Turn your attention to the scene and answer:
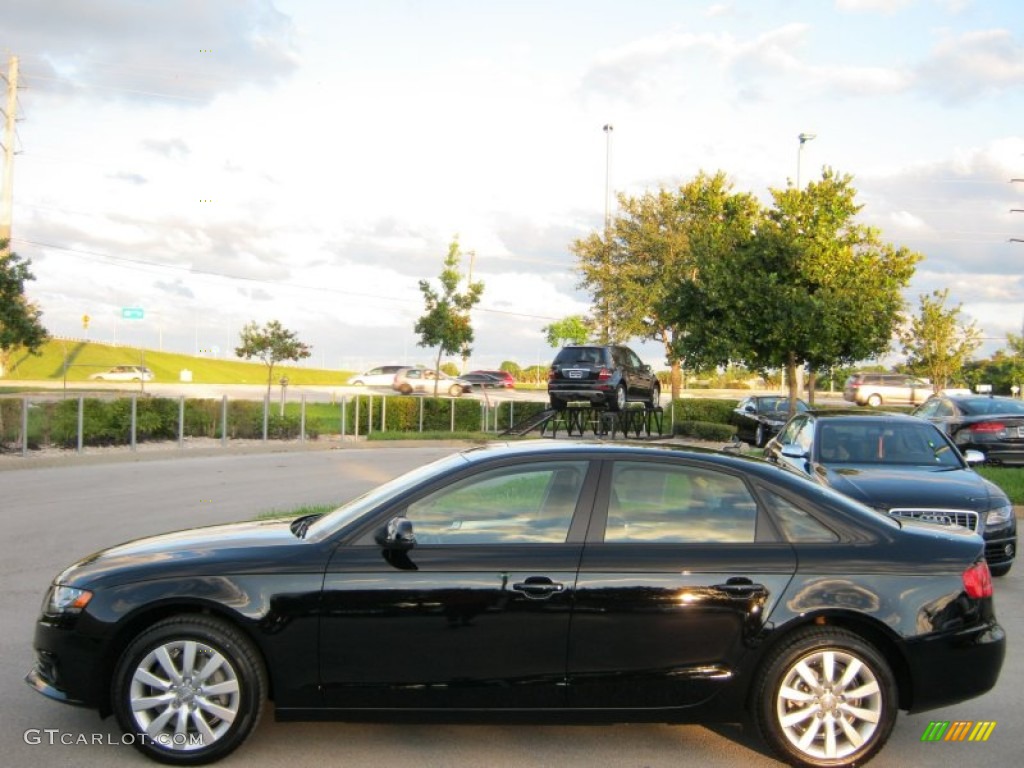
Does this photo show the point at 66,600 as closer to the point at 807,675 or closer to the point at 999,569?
the point at 807,675

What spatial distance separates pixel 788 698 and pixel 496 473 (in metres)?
1.75

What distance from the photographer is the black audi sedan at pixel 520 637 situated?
184 inches

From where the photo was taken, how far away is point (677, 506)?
503 cm

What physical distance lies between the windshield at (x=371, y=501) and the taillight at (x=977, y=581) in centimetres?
254

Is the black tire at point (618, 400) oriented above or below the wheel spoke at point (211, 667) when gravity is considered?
above

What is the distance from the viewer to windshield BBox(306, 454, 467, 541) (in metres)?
5.04

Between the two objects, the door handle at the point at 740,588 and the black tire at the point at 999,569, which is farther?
the black tire at the point at 999,569

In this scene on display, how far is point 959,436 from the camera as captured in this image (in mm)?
17781

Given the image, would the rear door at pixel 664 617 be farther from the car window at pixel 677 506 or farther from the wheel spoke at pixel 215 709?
the wheel spoke at pixel 215 709

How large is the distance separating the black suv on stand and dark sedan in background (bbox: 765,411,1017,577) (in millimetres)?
13423

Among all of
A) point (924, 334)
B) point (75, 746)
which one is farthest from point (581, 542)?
point (924, 334)

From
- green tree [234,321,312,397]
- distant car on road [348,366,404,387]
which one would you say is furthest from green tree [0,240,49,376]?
distant car on road [348,366,404,387]

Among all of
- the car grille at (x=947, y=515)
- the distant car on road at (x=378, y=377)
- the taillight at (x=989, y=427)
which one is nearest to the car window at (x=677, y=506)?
the car grille at (x=947, y=515)

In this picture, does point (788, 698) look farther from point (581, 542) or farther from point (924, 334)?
point (924, 334)
